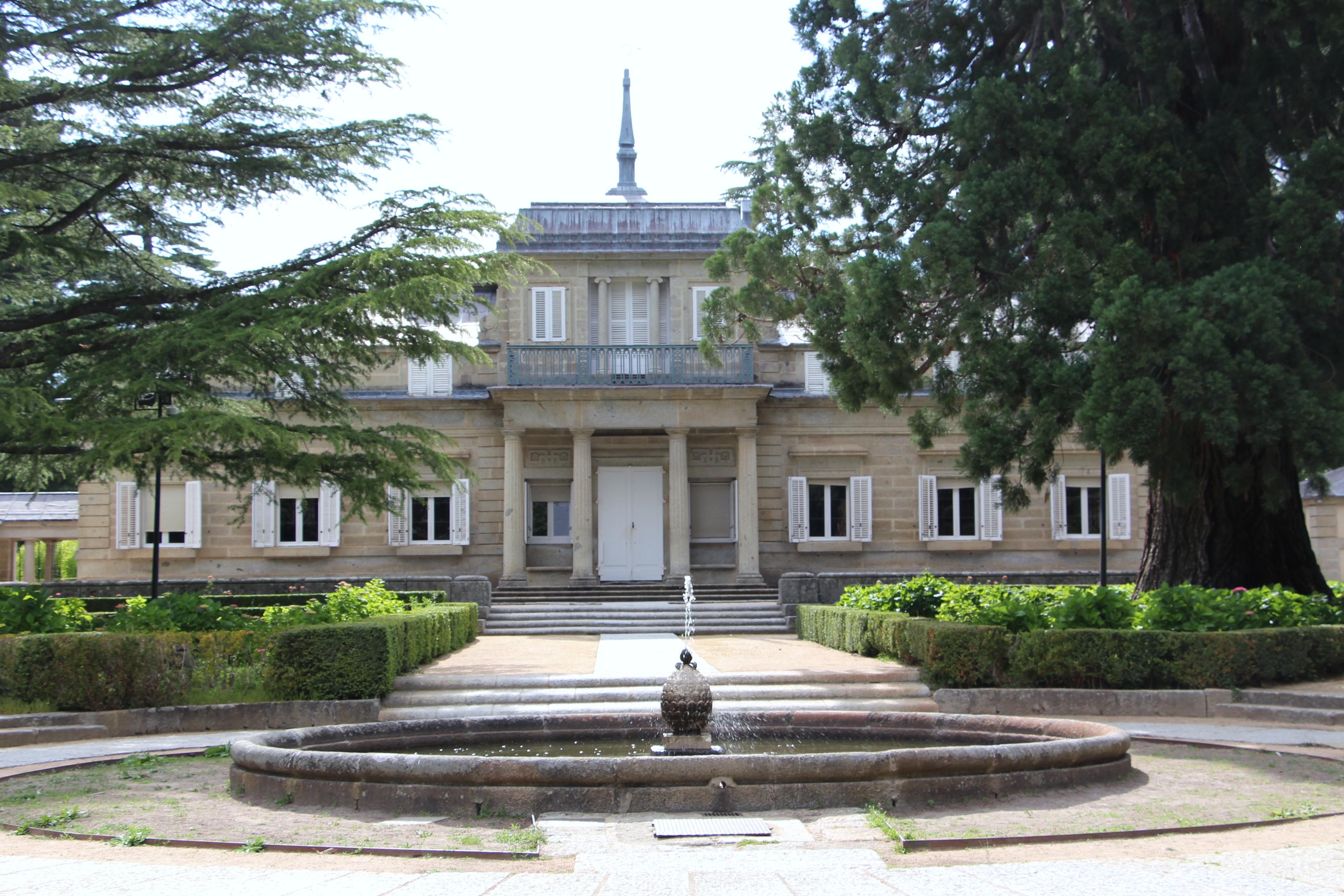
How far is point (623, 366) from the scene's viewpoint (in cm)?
2702

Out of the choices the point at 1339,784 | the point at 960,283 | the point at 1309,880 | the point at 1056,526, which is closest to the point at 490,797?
the point at 1309,880

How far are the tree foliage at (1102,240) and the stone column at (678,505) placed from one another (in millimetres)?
8184

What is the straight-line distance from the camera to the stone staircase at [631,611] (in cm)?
2297

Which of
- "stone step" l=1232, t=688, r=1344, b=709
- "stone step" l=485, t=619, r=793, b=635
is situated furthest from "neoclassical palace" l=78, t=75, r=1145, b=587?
"stone step" l=1232, t=688, r=1344, b=709

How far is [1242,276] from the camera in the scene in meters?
14.3

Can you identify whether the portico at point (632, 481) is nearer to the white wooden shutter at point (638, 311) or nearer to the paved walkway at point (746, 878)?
the white wooden shutter at point (638, 311)

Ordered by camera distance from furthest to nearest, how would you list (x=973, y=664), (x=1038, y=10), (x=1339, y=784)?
(x=1038, y=10) → (x=973, y=664) → (x=1339, y=784)

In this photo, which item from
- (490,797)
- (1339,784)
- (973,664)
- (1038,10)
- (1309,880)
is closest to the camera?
(1309,880)

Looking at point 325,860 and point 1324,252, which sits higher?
point 1324,252

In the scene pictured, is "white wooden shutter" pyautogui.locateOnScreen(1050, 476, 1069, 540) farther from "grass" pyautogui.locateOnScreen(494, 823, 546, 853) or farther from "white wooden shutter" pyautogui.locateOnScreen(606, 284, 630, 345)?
"grass" pyautogui.locateOnScreen(494, 823, 546, 853)

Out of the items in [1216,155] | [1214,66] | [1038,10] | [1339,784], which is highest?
[1038,10]

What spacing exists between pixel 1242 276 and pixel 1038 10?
546cm

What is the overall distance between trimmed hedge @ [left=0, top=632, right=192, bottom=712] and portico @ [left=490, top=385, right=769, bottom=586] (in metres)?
13.0

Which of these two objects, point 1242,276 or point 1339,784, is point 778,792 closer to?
point 1339,784
